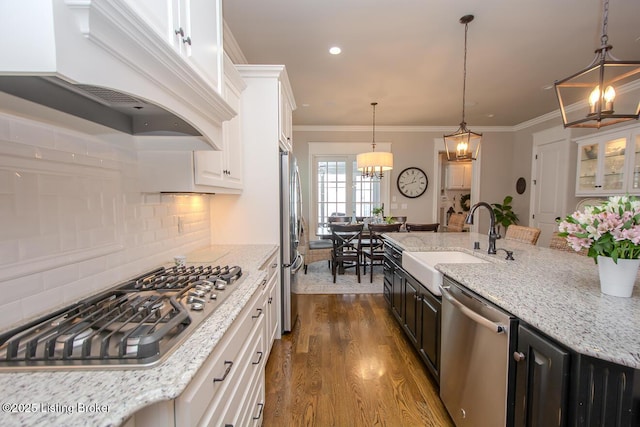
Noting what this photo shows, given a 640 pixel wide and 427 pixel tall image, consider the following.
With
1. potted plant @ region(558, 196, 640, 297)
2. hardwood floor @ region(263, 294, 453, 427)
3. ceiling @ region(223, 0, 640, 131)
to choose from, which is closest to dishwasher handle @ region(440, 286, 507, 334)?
potted plant @ region(558, 196, 640, 297)

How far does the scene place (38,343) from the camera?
0.77 metres

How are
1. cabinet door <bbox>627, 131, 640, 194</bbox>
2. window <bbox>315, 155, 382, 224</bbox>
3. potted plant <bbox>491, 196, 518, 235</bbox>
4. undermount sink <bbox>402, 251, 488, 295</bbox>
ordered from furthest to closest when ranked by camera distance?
1. window <bbox>315, 155, 382, 224</bbox>
2. potted plant <bbox>491, 196, 518, 235</bbox>
3. cabinet door <bbox>627, 131, 640, 194</bbox>
4. undermount sink <bbox>402, 251, 488, 295</bbox>

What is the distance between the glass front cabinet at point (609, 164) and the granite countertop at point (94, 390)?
202 inches

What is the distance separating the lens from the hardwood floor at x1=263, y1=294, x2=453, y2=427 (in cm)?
174

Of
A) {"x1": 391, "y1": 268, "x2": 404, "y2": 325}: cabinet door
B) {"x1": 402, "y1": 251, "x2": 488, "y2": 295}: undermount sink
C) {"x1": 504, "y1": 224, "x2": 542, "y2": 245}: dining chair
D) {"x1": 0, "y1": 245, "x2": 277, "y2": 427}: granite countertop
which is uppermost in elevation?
{"x1": 504, "y1": 224, "x2": 542, "y2": 245}: dining chair

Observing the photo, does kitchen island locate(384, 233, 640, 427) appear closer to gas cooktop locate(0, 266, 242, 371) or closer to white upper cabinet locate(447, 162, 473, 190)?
gas cooktop locate(0, 266, 242, 371)

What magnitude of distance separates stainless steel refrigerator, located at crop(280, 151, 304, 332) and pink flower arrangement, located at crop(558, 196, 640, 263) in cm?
195

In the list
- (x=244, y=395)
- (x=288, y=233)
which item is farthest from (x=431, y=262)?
(x=244, y=395)

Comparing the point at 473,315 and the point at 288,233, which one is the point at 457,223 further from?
the point at 473,315

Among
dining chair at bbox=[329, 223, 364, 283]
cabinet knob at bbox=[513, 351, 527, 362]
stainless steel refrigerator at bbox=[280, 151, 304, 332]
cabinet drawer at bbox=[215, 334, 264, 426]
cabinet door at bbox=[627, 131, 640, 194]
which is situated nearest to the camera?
cabinet drawer at bbox=[215, 334, 264, 426]

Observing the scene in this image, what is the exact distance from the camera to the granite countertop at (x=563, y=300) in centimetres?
85

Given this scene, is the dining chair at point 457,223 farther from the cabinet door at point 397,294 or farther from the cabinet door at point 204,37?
the cabinet door at point 204,37

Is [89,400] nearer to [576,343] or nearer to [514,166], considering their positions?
[576,343]

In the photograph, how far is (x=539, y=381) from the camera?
39.6 inches
